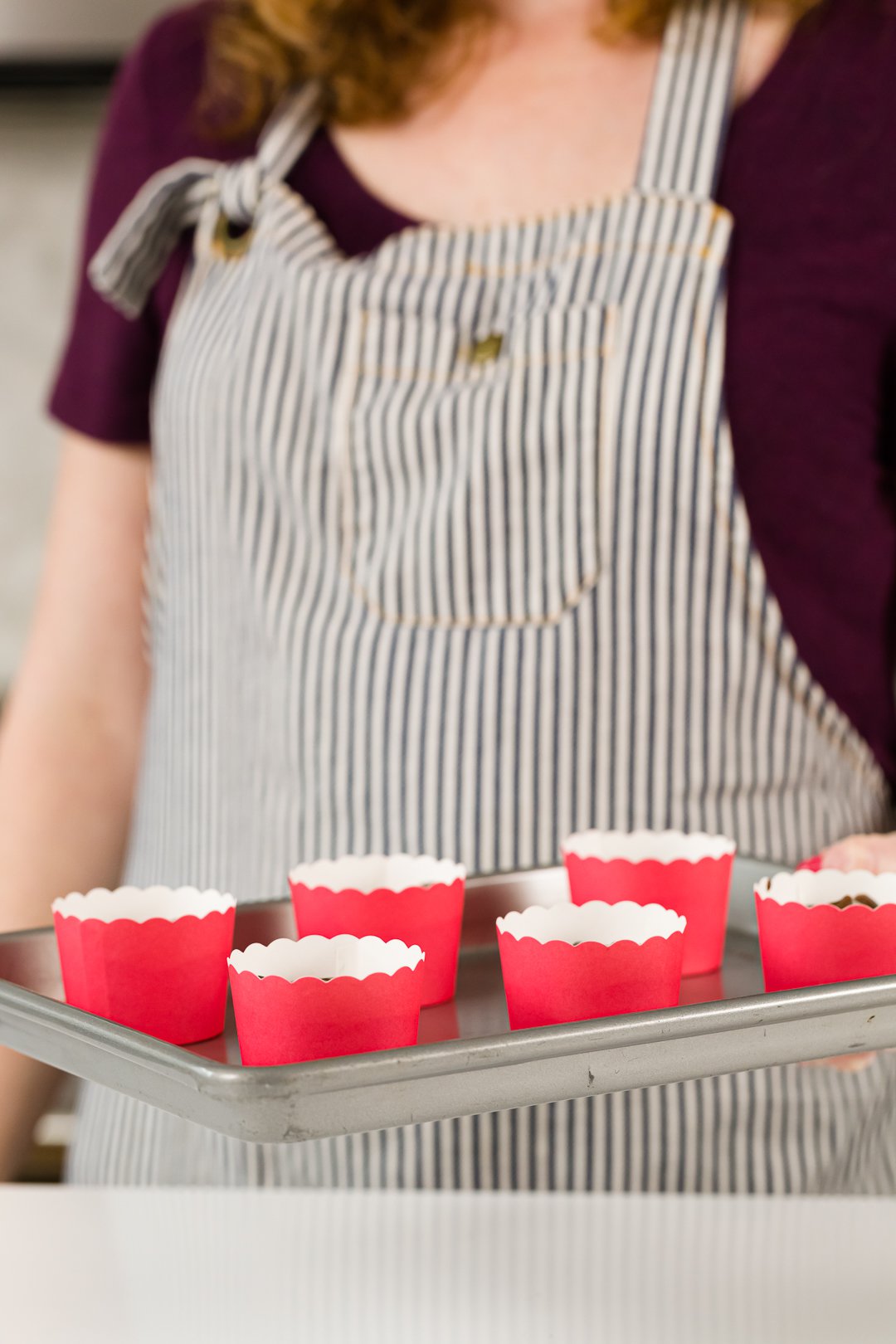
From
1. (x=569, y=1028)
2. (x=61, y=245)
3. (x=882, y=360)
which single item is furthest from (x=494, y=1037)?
(x=61, y=245)

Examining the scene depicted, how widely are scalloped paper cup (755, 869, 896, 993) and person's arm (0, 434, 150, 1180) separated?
42cm

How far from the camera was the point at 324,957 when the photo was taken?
0.39m

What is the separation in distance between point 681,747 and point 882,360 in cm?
23

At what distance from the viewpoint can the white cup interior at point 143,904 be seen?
→ 1.40 ft

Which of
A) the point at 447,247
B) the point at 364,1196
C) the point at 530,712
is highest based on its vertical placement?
the point at 447,247

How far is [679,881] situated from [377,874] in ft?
0.36

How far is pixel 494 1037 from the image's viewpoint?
33 centimetres

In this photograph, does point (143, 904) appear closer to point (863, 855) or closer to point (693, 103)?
point (863, 855)

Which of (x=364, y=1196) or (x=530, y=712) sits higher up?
(x=530, y=712)

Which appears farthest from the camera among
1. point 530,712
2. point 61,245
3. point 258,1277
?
point 61,245

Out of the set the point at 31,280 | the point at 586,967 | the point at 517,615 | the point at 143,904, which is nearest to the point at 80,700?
the point at 517,615

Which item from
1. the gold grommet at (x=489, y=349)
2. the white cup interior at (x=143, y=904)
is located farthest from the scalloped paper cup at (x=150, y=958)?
the gold grommet at (x=489, y=349)

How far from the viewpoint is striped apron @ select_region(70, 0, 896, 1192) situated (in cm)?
67

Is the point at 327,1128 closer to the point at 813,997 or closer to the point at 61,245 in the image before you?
the point at 813,997
